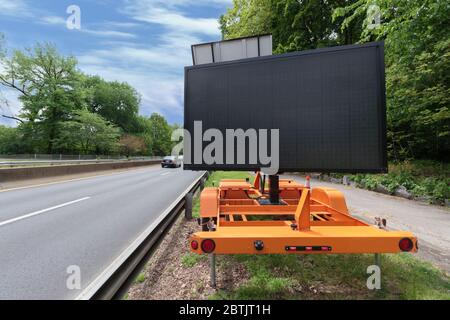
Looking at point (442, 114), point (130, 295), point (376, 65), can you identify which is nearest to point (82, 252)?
point (130, 295)

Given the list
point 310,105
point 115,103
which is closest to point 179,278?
point 310,105

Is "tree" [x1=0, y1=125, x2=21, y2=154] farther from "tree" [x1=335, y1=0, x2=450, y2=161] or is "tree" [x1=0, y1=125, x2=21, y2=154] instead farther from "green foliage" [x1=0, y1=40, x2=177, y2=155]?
"tree" [x1=335, y1=0, x2=450, y2=161]

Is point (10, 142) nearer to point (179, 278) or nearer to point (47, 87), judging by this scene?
point (47, 87)

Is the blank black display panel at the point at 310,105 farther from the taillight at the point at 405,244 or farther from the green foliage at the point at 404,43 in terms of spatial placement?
the green foliage at the point at 404,43

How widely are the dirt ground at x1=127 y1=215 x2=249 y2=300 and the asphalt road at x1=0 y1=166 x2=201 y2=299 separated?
0.77 meters

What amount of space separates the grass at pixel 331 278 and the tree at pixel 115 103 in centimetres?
7841

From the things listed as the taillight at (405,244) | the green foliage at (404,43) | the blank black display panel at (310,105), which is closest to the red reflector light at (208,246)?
the blank black display panel at (310,105)

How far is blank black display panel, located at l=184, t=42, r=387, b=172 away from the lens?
10.3 feet

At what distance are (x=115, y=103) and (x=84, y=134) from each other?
28.9 metres

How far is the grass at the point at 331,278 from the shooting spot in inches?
120

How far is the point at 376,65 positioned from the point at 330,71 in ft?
1.65

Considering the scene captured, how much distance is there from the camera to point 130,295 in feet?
10.0

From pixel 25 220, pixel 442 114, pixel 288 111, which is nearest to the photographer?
pixel 288 111

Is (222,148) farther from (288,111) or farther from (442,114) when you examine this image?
(442,114)
